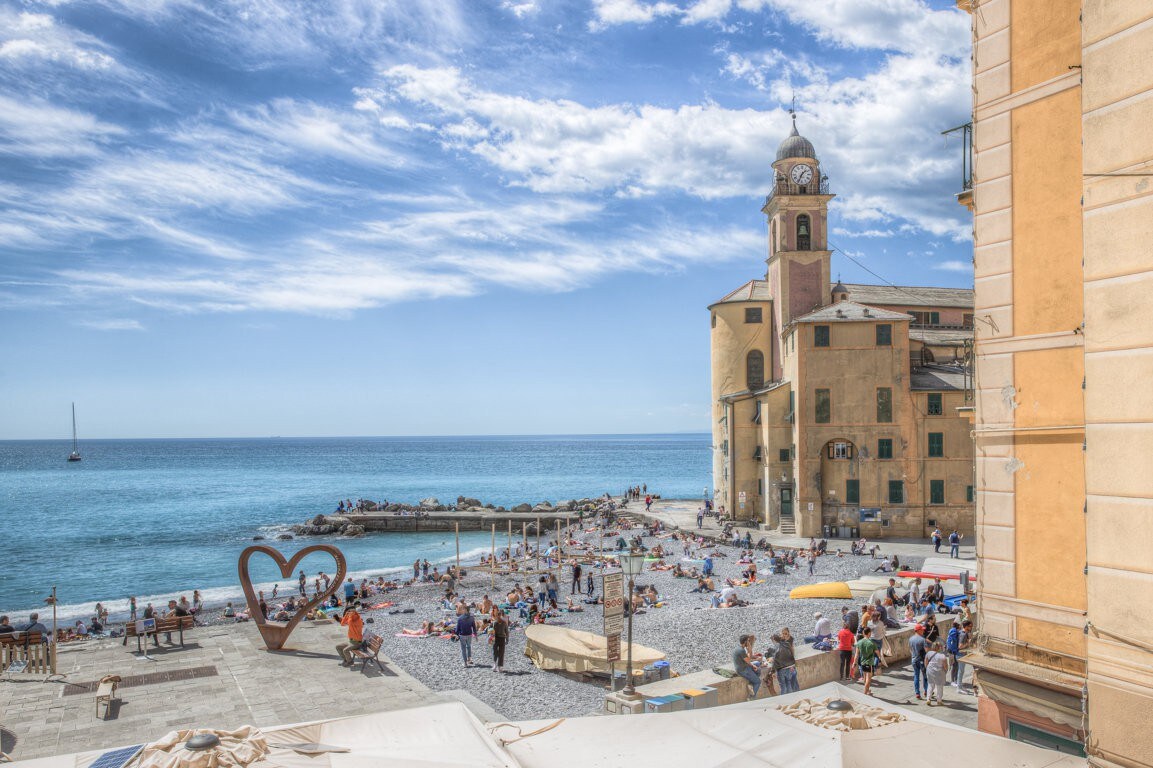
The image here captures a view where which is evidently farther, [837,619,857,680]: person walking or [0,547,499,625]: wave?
[0,547,499,625]: wave

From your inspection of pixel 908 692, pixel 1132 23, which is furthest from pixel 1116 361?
pixel 908 692

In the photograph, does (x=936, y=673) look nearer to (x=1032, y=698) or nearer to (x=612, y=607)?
(x=1032, y=698)

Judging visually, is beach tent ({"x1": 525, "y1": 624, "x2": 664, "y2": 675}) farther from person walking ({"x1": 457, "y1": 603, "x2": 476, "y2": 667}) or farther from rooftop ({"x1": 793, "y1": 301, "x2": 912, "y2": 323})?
rooftop ({"x1": 793, "y1": 301, "x2": 912, "y2": 323})

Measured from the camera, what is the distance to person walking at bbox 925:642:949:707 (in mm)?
14281

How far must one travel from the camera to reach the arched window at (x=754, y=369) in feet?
160

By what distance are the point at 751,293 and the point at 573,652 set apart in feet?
117

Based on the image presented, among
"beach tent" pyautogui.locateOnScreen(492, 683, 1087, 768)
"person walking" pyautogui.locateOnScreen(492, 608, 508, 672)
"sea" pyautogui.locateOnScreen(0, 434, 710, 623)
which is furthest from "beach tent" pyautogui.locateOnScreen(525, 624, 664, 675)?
"sea" pyautogui.locateOnScreen(0, 434, 710, 623)

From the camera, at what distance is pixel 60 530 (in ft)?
238

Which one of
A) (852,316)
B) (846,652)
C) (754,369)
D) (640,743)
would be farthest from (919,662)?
(754,369)

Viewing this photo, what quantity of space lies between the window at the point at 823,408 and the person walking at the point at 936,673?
26.6 m

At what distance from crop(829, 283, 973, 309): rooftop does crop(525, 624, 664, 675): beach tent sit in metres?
34.8

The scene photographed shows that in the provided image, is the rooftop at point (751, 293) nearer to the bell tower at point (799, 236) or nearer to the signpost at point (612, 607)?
the bell tower at point (799, 236)

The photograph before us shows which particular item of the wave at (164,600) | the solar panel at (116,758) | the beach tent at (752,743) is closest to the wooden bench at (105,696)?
the solar panel at (116,758)

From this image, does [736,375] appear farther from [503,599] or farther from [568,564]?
[503,599]
